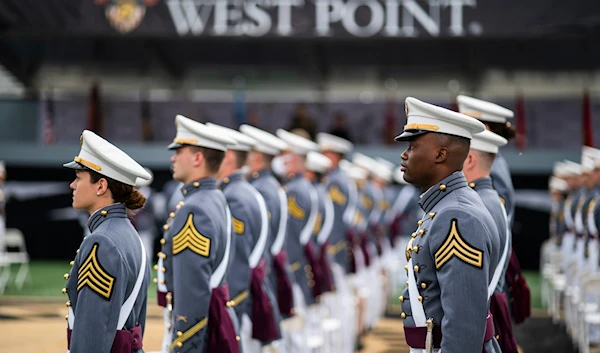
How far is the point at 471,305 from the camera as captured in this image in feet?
9.69

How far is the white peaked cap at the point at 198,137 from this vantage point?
4457mm

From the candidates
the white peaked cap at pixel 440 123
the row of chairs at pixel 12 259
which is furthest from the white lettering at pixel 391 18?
the white peaked cap at pixel 440 123

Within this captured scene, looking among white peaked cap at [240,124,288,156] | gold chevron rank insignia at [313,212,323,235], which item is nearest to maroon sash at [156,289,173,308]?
white peaked cap at [240,124,288,156]

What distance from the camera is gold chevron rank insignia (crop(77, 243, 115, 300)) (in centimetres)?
320

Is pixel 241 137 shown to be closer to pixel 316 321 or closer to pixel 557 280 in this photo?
pixel 316 321

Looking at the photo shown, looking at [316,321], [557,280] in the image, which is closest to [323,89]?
[557,280]

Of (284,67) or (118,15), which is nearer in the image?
(118,15)

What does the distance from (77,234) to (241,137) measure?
11.1m

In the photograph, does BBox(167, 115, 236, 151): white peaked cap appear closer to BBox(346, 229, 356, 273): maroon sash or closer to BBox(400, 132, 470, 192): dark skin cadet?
BBox(400, 132, 470, 192): dark skin cadet

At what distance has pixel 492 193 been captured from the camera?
4262 millimetres

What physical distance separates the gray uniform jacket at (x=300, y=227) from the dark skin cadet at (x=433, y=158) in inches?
157

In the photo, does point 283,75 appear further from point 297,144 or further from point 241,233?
point 241,233

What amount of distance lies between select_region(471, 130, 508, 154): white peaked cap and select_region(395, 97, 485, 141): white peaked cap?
40.5 inches

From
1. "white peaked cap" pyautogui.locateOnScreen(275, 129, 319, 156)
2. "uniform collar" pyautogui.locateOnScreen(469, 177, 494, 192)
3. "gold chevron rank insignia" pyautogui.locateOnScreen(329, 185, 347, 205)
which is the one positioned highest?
"uniform collar" pyautogui.locateOnScreen(469, 177, 494, 192)
